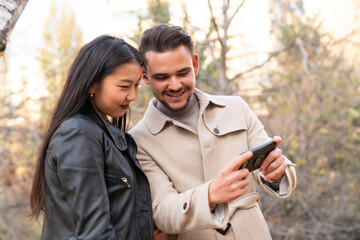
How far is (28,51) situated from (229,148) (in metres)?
7.09

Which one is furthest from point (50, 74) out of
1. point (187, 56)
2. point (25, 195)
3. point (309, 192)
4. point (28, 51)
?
point (187, 56)

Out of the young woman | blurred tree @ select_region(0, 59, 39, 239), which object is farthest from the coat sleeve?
blurred tree @ select_region(0, 59, 39, 239)

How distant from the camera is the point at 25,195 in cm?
833

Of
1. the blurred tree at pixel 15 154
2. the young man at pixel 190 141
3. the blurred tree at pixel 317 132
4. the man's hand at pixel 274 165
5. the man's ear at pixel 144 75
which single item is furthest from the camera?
the blurred tree at pixel 15 154

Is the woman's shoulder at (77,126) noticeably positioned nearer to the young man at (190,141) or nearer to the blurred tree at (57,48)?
the young man at (190,141)

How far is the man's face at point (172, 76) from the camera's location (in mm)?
2555

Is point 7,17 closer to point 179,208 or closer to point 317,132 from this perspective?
point 179,208

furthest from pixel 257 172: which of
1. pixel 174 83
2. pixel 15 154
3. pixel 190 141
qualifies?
pixel 15 154

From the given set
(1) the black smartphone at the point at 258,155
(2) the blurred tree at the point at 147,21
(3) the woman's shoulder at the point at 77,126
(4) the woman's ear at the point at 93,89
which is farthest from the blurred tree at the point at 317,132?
(3) the woman's shoulder at the point at 77,126

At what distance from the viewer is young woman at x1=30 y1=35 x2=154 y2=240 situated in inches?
70.7

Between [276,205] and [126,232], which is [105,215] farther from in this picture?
[276,205]

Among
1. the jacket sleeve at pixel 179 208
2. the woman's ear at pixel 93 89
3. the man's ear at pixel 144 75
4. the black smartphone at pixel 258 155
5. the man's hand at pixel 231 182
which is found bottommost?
the jacket sleeve at pixel 179 208

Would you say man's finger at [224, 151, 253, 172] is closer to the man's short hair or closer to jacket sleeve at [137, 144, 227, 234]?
jacket sleeve at [137, 144, 227, 234]

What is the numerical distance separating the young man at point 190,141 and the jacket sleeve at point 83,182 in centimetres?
49
